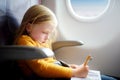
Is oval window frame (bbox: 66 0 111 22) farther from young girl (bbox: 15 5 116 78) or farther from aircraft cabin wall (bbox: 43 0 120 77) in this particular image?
young girl (bbox: 15 5 116 78)

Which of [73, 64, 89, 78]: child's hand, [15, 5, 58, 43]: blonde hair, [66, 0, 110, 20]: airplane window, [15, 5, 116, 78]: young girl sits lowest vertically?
[73, 64, 89, 78]: child's hand

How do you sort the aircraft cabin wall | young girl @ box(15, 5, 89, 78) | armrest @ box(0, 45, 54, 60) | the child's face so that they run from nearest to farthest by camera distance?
armrest @ box(0, 45, 54, 60) < young girl @ box(15, 5, 89, 78) < the child's face < the aircraft cabin wall

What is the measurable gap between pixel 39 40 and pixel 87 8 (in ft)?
2.70

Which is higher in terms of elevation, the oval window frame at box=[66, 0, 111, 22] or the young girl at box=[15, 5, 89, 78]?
the oval window frame at box=[66, 0, 111, 22]

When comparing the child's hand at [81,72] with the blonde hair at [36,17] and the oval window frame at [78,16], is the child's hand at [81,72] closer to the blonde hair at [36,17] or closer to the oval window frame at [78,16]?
the blonde hair at [36,17]

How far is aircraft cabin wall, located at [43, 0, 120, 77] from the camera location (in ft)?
5.78

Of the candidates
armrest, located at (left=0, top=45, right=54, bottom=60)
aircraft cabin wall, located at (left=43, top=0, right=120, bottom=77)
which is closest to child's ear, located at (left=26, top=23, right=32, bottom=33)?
armrest, located at (left=0, top=45, right=54, bottom=60)

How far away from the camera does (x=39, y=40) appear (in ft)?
3.76

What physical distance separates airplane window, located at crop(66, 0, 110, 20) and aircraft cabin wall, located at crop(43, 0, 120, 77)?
34 millimetres

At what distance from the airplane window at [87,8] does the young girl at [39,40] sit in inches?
26.5

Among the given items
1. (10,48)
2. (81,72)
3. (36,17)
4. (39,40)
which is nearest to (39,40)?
(39,40)

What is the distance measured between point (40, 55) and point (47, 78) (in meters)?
0.38

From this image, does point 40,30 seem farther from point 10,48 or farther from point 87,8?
point 87,8

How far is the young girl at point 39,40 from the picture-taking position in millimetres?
974
